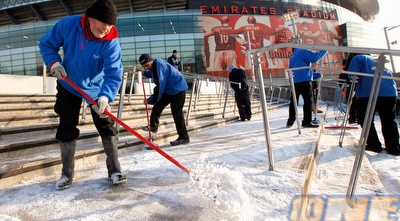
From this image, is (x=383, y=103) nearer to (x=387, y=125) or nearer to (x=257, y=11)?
(x=387, y=125)

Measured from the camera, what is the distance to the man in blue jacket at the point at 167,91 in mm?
3428

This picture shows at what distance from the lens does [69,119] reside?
6.41 ft

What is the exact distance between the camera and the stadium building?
3062 cm

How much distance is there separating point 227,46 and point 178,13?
778 centimetres

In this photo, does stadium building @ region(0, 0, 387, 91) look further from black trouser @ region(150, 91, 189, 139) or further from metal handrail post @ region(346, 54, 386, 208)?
metal handrail post @ region(346, 54, 386, 208)

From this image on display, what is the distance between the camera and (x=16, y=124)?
3215 mm

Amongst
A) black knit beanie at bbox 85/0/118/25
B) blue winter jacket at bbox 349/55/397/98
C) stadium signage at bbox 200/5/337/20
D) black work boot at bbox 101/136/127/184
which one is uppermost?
stadium signage at bbox 200/5/337/20

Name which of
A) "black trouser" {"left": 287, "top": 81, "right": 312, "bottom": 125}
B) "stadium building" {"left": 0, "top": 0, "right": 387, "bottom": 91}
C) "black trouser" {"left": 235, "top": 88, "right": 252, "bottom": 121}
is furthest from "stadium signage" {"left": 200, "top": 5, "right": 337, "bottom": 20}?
"black trouser" {"left": 287, "top": 81, "right": 312, "bottom": 125}

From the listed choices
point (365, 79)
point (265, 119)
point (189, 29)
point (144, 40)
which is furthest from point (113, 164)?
point (189, 29)

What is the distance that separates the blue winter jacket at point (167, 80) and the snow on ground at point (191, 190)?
1.19 metres

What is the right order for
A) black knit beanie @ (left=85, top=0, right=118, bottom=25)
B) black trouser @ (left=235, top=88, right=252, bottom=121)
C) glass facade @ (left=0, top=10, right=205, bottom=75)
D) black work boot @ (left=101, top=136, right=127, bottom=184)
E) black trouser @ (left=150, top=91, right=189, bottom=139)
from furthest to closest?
glass facade @ (left=0, top=10, right=205, bottom=75)
black trouser @ (left=235, top=88, right=252, bottom=121)
black trouser @ (left=150, top=91, right=189, bottom=139)
black work boot @ (left=101, top=136, right=127, bottom=184)
black knit beanie @ (left=85, top=0, right=118, bottom=25)

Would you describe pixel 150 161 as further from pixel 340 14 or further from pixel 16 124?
pixel 340 14

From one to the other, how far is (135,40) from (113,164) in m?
30.9

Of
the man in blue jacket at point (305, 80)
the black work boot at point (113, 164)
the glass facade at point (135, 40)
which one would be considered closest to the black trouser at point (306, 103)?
the man in blue jacket at point (305, 80)
